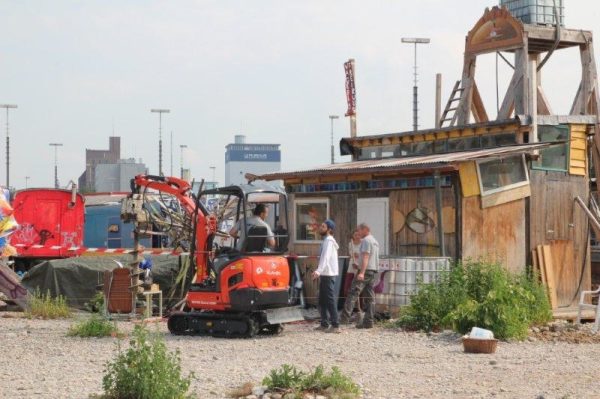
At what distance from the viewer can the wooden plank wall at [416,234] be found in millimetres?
19625

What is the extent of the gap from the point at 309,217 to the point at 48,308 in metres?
6.05

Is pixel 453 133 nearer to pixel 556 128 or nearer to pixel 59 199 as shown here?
pixel 556 128

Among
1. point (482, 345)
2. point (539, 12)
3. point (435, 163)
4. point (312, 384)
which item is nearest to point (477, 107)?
point (539, 12)

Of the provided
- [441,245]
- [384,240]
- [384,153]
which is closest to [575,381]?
[441,245]

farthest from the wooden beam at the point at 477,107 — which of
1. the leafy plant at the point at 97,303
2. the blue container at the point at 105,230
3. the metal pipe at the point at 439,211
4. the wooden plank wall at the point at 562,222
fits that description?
the blue container at the point at 105,230

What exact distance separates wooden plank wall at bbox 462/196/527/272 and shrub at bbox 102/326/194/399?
34.0 feet

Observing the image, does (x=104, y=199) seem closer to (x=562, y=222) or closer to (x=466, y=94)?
(x=466, y=94)

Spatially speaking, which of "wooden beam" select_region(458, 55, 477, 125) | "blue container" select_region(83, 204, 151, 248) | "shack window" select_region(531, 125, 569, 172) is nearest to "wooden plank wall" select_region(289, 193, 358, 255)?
"shack window" select_region(531, 125, 569, 172)

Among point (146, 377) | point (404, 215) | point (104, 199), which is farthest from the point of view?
point (104, 199)

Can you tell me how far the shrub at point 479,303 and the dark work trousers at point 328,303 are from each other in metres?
1.27

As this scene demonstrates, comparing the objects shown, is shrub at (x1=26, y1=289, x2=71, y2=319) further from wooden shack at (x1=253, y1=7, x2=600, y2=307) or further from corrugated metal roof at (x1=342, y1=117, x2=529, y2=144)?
corrugated metal roof at (x1=342, y1=117, x2=529, y2=144)

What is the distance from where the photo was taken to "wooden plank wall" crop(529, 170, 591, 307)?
68.8 feet

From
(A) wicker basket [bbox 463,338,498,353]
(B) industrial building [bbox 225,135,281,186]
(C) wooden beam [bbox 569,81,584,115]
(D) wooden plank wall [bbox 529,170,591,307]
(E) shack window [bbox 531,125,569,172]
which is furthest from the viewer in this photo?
(B) industrial building [bbox 225,135,281,186]

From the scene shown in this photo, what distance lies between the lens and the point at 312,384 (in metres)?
10.8
